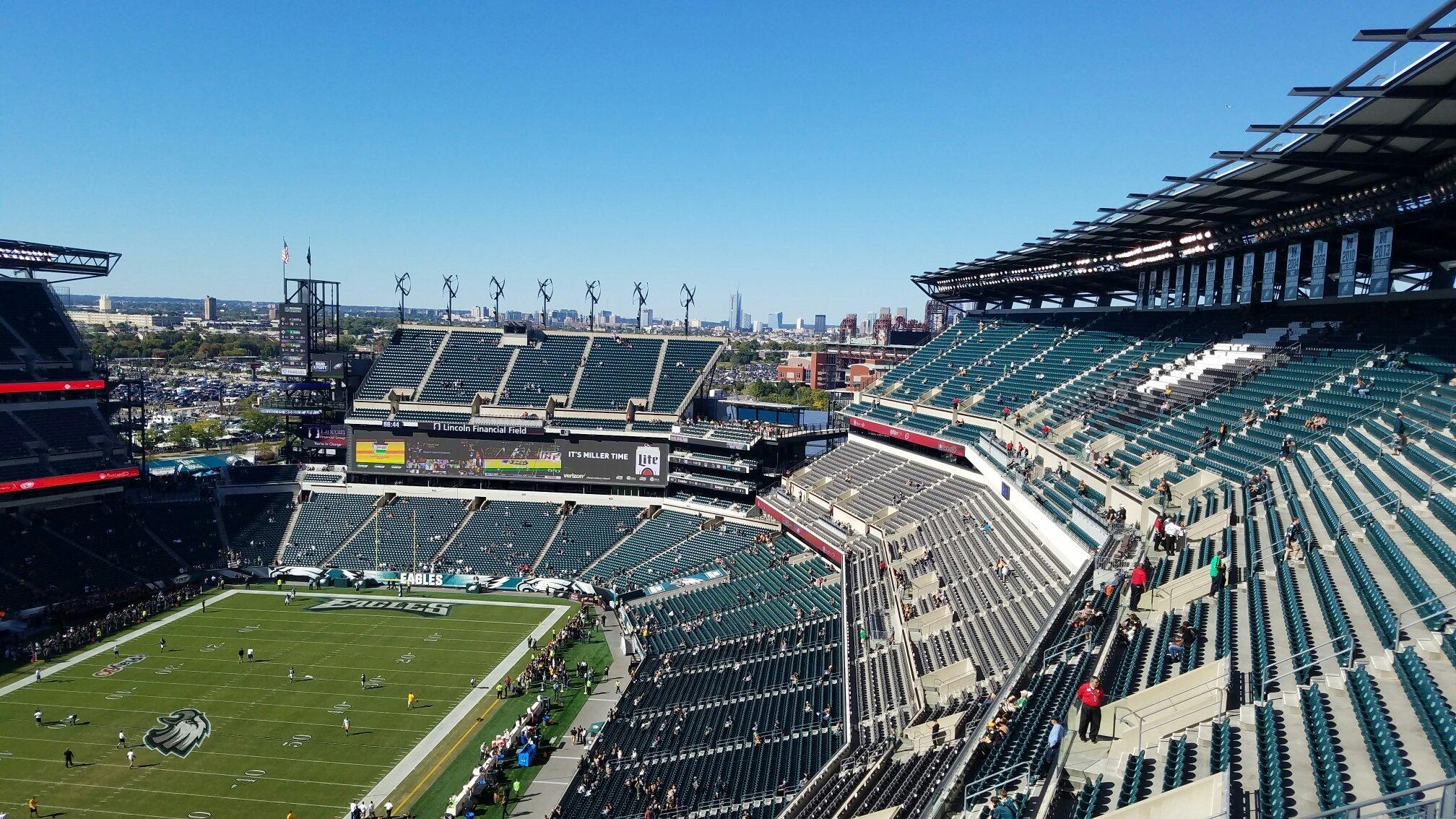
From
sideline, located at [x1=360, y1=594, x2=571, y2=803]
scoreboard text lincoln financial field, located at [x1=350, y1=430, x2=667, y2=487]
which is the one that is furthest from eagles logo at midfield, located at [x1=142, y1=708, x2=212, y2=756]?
scoreboard text lincoln financial field, located at [x1=350, y1=430, x2=667, y2=487]

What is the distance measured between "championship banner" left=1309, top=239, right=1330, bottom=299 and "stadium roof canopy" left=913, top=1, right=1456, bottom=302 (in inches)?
31.1

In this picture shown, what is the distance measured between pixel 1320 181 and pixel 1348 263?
11.8 feet

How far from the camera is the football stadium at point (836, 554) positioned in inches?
505

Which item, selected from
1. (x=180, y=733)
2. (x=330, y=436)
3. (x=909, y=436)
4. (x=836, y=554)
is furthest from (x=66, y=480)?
(x=909, y=436)

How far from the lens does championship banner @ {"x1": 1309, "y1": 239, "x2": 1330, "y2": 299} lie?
87.9ft

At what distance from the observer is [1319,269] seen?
88.5ft

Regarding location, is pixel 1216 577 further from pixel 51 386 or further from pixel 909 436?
pixel 51 386

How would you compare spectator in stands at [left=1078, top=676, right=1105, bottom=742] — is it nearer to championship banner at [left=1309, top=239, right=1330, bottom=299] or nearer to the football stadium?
the football stadium

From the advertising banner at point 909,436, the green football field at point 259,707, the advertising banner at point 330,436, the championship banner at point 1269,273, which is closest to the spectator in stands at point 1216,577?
the championship banner at point 1269,273

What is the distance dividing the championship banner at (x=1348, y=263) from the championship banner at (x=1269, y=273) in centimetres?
292

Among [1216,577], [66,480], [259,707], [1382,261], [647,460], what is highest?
[1382,261]

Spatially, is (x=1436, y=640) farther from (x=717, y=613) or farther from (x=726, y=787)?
(x=717, y=613)

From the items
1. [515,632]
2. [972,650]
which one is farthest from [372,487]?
[972,650]

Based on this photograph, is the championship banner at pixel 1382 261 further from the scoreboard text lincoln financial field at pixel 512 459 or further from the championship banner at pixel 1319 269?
the scoreboard text lincoln financial field at pixel 512 459
